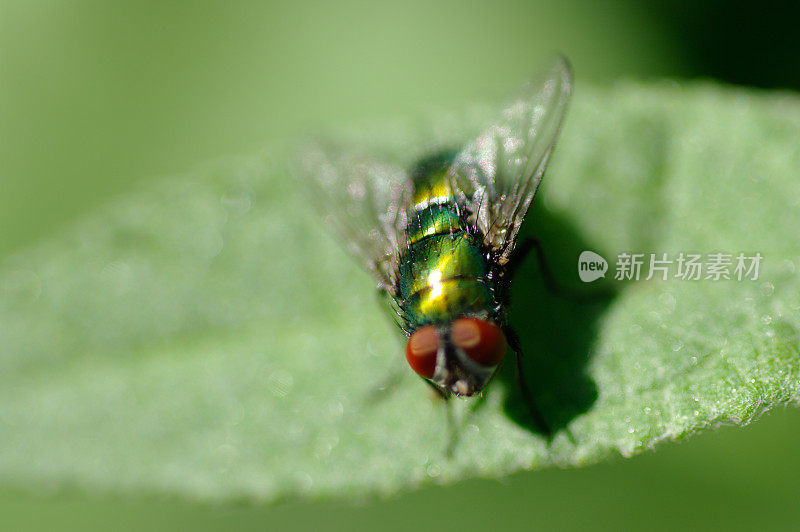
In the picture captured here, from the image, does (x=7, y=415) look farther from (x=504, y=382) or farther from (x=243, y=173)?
(x=504, y=382)

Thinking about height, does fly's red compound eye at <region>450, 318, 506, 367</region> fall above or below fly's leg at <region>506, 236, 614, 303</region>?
below

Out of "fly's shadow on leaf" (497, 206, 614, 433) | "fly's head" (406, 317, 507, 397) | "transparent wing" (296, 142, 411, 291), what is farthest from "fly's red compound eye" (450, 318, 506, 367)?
"transparent wing" (296, 142, 411, 291)

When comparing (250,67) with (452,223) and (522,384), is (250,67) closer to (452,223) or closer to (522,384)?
(452,223)

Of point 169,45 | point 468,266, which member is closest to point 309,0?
point 169,45

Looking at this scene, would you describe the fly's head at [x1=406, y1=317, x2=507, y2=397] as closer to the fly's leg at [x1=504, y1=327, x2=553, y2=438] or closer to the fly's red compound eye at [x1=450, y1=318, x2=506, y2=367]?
the fly's red compound eye at [x1=450, y1=318, x2=506, y2=367]

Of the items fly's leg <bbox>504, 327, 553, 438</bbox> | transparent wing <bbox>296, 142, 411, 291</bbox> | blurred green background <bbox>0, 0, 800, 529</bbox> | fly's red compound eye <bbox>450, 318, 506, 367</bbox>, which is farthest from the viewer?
blurred green background <bbox>0, 0, 800, 529</bbox>
